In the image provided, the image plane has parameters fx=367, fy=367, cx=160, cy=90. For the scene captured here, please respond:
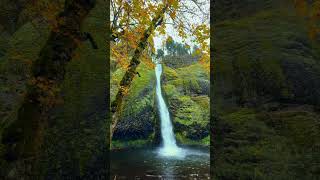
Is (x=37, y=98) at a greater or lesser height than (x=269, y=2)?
lesser

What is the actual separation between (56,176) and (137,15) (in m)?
5.45

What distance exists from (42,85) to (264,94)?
11.2ft

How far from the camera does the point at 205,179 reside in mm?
14828

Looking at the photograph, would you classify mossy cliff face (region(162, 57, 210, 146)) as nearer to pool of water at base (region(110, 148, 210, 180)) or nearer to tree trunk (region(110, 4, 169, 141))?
pool of water at base (region(110, 148, 210, 180))

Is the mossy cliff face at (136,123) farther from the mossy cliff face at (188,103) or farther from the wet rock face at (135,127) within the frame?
the mossy cliff face at (188,103)

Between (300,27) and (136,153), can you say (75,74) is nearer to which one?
(300,27)

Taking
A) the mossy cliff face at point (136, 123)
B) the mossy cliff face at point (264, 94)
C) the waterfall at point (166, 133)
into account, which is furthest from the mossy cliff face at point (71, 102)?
the mossy cliff face at point (136, 123)

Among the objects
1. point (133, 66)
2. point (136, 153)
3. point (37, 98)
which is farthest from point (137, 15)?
point (136, 153)

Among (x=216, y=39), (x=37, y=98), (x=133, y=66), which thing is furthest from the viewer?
(x=133, y=66)

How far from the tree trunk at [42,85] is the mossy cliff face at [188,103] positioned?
19.6 meters

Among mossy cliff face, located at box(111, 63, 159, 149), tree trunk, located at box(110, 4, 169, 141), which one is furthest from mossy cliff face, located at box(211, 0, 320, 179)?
mossy cliff face, located at box(111, 63, 159, 149)

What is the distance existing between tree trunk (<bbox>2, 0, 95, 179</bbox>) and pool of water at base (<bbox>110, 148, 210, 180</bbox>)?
1008 cm

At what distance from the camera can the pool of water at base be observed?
1527 cm

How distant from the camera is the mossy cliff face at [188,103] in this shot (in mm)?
24188
